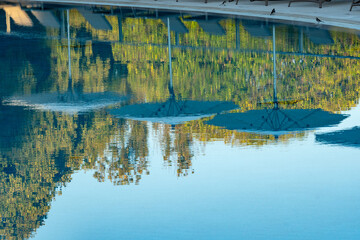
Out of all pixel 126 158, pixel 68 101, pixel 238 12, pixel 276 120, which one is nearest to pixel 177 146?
pixel 126 158

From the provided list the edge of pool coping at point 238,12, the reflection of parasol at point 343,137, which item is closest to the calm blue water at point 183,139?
the reflection of parasol at point 343,137

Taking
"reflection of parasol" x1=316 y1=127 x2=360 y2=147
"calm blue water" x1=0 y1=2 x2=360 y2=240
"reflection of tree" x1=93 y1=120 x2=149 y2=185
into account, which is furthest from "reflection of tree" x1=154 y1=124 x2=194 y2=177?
"reflection of parasol" x1=316 y1=127 x2=360 y2=147

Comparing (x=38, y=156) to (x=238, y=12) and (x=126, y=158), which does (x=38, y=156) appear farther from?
(x=238, y=12)

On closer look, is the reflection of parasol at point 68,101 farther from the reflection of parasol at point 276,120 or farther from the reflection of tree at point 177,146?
the reflection of parasol at point 276,120

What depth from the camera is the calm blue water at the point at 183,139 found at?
7332 mm

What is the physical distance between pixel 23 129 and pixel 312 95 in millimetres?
4453

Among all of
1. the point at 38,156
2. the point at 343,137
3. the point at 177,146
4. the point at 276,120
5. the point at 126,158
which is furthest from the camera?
the point at 276,120

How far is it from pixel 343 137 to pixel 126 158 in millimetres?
2672

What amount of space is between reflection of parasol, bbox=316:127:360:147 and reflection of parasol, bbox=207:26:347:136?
1.43 feet

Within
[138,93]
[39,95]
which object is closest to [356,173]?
[138,93]

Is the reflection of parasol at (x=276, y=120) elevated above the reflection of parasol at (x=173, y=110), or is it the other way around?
the reflection of parasol at (x=173, y=110)

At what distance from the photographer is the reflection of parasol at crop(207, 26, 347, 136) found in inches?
423

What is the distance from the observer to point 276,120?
37.1ft

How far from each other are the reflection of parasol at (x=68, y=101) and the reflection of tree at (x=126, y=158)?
5.60 ft
